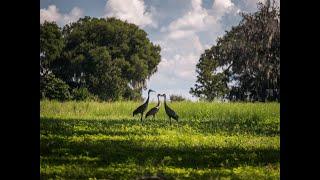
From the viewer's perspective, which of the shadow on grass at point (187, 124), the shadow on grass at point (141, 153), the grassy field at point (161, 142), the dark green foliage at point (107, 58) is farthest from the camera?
the dark green foliage at point (107, 58)

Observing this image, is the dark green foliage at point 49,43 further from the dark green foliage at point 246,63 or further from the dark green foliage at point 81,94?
the dark green foliage at point 246,63

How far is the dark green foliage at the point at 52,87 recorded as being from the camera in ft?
30.3

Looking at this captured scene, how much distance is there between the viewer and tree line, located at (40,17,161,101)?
9.20 metres

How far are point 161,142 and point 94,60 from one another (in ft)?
5.70

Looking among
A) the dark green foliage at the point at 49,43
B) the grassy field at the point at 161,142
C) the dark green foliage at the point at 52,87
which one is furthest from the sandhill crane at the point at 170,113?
the dark green foliage at the point at 49,43

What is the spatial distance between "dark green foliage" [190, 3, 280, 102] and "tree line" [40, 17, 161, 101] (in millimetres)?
893

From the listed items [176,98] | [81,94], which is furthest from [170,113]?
[81,94]

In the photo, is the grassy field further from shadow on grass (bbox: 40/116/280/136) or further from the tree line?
the tree line

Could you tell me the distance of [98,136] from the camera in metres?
9.10

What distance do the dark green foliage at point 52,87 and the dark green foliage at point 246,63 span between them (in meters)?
2.19

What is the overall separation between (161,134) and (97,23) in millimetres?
2090

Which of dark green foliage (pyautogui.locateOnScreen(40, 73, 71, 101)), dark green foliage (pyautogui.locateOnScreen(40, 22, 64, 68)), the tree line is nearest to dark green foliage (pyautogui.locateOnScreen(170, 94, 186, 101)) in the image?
the tree line
